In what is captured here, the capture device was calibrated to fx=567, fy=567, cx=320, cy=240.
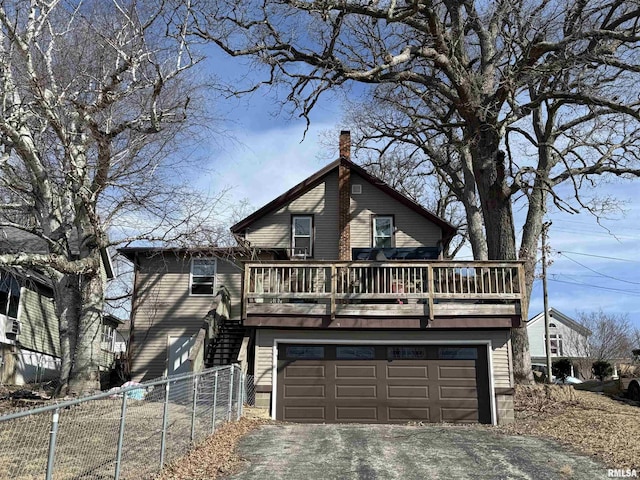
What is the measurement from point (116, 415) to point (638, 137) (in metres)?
16.6

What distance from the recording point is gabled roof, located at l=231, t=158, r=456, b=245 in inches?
798

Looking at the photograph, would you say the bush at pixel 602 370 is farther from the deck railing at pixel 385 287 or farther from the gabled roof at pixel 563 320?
the deck railing at pixel 385 287

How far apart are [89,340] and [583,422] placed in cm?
1164

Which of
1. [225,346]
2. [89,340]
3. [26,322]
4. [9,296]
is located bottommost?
[225,346]

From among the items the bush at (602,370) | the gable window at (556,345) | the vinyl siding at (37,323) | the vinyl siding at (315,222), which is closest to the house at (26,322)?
the vinyl siding at (37,323)

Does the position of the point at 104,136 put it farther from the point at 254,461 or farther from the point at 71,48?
the point at 254,461

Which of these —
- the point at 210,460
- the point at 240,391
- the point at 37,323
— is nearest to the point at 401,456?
the point at 210,460

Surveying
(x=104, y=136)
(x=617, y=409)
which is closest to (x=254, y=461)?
(x=104, y=136)

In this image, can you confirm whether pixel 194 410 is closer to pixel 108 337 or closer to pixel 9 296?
pixel 9 296

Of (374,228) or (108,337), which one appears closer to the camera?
(374,228)

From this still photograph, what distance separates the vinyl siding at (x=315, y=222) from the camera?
20391 millimetres

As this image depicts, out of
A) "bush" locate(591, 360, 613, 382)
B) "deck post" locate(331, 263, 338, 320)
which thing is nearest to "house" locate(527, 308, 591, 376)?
"bush" locate(591, 360, 613, 382)

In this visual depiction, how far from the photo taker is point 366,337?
14.2 m

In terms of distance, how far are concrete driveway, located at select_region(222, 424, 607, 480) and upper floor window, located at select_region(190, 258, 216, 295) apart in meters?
8.96
